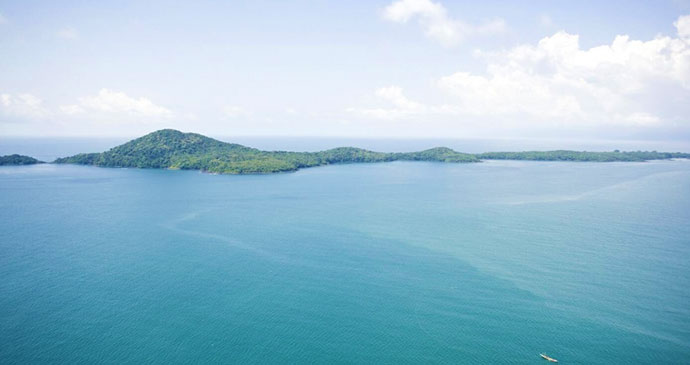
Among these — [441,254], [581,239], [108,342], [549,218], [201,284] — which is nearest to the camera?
[108,342]

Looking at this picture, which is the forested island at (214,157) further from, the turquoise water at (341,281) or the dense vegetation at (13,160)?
the turquoise water at (341,281)

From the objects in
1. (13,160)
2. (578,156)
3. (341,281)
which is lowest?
(341,281)

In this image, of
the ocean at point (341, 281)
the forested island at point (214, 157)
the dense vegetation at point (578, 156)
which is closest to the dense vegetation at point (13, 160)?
the forested island at point (214, 157)

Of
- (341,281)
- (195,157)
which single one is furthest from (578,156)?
(341,281)

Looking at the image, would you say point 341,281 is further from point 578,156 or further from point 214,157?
point 578,156

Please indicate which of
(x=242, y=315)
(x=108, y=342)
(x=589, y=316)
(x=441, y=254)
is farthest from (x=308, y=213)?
(x=589, y=316)

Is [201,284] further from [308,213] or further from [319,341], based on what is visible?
[308,213]
